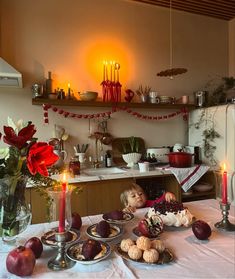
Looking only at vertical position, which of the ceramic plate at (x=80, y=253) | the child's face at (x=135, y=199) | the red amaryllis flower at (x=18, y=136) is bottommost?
the child's face at (x=135, y=199)

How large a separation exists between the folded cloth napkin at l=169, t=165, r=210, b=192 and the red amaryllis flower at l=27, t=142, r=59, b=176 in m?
1.84

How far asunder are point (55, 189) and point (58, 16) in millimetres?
2339

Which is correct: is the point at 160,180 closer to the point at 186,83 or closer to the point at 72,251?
the point at 186,83

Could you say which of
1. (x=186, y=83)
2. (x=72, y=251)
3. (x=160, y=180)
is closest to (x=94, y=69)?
(x=186, y=83)

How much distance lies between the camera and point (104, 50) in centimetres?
288

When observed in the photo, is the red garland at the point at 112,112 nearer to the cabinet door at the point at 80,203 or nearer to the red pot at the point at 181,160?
the red pot at the point at 181,160

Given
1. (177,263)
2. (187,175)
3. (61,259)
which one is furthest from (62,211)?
(187,175)

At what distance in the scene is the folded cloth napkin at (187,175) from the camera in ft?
8.18

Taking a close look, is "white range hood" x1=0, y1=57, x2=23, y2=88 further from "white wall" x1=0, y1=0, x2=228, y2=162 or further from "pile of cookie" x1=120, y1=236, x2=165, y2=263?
"pile of cookie" x1=120, y1=236, x2=165, y2=263

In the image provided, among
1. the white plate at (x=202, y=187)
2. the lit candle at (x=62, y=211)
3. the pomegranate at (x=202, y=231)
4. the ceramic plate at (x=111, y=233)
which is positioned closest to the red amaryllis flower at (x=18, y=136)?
the lit candle at (x=62, y=211)

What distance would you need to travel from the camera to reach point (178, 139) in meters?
3.23

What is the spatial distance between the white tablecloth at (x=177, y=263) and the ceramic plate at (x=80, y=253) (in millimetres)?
20

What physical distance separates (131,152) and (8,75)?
1500 millimetres

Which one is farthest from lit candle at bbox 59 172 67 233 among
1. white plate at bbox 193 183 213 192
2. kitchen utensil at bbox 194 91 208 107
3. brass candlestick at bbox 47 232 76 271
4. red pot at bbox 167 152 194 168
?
kitchen utensil at bbox 194 91 208 107
